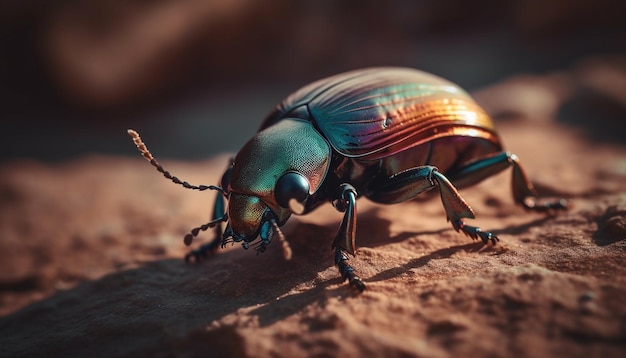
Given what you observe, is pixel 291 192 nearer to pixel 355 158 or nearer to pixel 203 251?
pixel 355 158

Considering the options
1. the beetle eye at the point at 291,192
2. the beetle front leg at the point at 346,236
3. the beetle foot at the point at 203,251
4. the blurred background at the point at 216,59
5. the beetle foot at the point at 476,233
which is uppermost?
the blurred background at the point at 216,59

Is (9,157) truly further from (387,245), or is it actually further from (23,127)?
(387,245)

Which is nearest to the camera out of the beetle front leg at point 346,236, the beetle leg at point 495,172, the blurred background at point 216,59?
the beetle front leg at point 346,236

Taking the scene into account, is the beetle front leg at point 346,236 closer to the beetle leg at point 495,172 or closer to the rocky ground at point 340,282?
the rocky ground at point 340,282

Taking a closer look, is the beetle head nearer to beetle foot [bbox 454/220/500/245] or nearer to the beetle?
the beetle

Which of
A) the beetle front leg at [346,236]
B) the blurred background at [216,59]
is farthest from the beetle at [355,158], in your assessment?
the blurred background at [216,59]

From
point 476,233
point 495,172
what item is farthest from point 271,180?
point 495,172
